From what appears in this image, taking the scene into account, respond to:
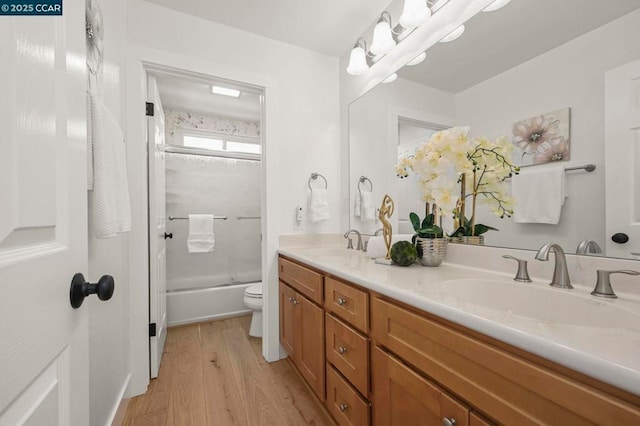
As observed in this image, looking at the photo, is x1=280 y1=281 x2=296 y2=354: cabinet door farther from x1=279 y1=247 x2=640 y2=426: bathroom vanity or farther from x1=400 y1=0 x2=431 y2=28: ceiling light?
x1=400 y1=0 x2=431 y2=28: ceiling light

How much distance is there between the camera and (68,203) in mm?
490

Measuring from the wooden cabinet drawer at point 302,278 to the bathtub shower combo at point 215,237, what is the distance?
32.6 inches

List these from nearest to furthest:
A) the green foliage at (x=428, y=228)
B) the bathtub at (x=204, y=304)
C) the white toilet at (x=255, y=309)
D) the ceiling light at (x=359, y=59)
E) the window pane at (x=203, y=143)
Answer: the green foliage at (x=428, y=228)
the ceiling light at (x=359, y=59)
the white toilet at (x=255, y=309)
the bathtub at (x=204, y=304)
the window pane at (x=203, y=143)

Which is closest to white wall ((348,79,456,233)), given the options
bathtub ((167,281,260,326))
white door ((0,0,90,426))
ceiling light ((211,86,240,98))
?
ceiling light ((211,86,240,98))

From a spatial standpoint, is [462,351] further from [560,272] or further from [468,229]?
[468,229]

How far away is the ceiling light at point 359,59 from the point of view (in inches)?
72.2

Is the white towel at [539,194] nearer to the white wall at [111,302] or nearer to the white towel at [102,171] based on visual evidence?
the white towel at [102,171]

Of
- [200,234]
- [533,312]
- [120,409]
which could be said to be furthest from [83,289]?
[200,234]

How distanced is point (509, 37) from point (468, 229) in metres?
0.82

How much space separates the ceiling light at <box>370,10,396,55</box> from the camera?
5.29ft

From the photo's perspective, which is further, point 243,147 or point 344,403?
point 243,147

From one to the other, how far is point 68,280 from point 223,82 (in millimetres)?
1703

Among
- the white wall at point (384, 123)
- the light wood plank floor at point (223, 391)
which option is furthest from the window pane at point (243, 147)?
the light wood plank floor at point (223, 391)

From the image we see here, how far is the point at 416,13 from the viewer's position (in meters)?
1.39
